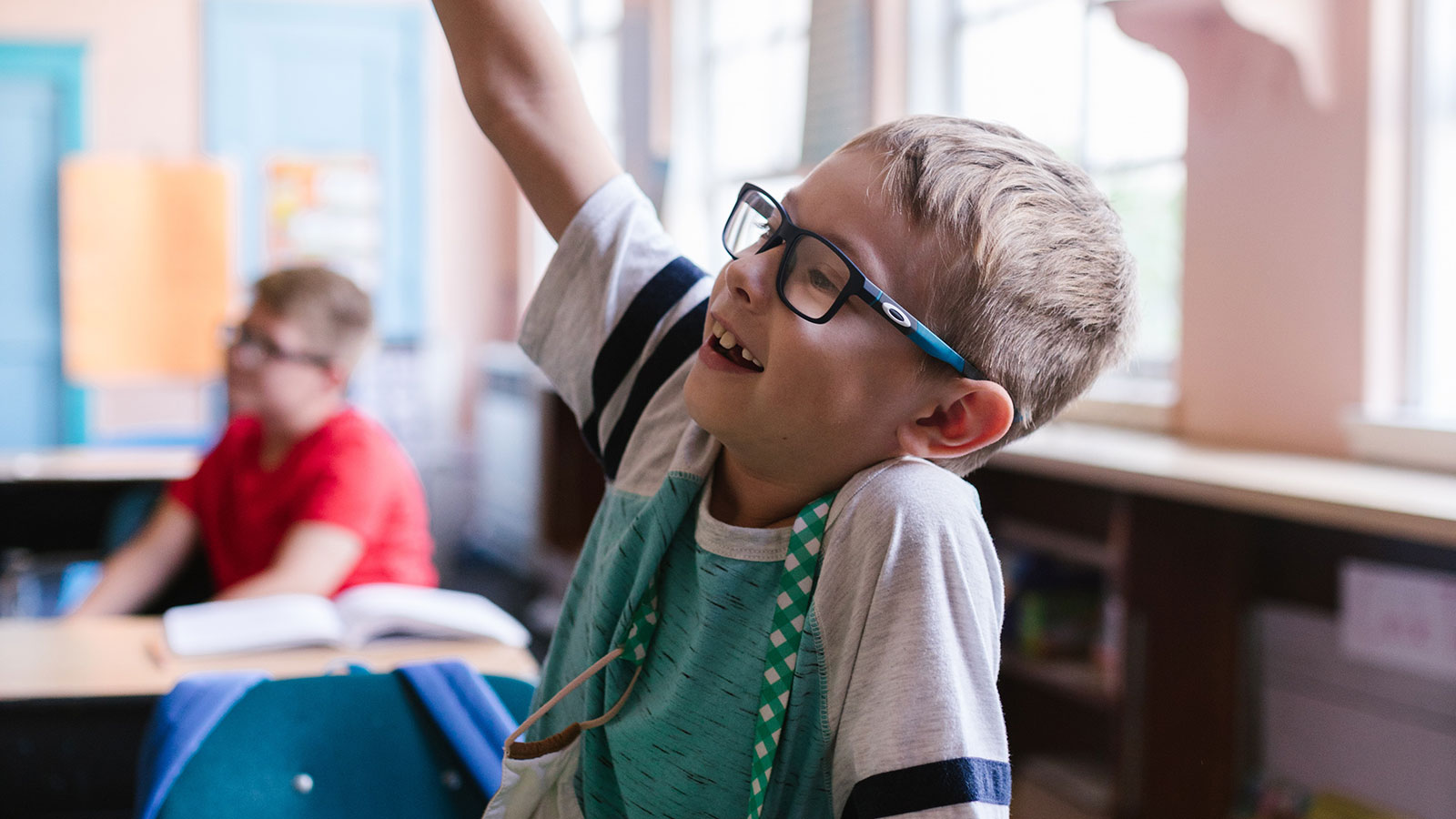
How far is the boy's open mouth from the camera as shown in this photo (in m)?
0.82

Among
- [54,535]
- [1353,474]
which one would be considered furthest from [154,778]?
[54,535]

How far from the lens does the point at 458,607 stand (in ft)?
5.84

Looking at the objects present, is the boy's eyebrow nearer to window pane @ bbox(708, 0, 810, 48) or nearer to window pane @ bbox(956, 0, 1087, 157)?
window pane @ bbox(956, 0, 1087, 157)

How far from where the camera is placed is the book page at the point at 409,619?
171 centimetres

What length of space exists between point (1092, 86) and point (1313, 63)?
36.6 inches

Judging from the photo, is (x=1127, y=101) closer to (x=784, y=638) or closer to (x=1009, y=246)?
(x=1009, y=246)

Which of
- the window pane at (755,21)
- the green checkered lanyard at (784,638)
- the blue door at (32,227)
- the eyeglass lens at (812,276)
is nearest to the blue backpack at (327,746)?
the green checkered lanyard at (784,638)

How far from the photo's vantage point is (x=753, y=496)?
0.86 metres

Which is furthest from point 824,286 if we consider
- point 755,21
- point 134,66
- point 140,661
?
point 134,66

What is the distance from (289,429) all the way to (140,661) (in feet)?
2.15

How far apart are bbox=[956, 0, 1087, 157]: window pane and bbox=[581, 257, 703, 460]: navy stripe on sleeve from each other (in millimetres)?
2590

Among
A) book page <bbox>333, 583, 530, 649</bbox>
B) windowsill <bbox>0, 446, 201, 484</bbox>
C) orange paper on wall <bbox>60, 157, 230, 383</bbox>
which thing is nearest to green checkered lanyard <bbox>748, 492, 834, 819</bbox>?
book page <bbox>333, 583, 530, 649</bbox>

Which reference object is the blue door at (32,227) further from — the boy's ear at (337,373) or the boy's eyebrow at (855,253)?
the boy's eyebrow at (855,253)

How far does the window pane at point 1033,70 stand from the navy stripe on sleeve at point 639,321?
102 inches
